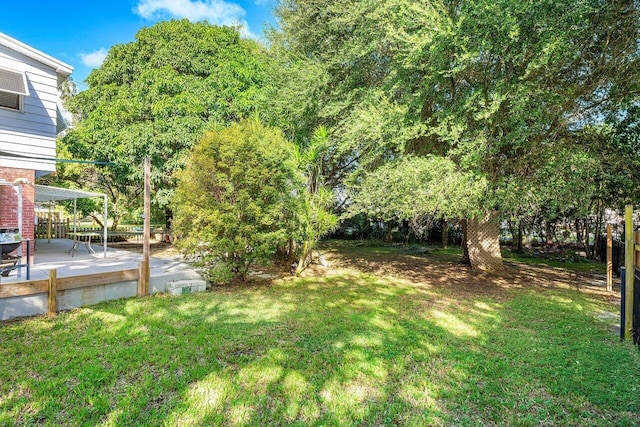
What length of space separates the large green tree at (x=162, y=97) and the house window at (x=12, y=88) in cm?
376

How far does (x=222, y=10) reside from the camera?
1452 cm

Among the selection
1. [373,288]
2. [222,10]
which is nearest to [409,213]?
[373,288]

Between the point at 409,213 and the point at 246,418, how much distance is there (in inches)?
227

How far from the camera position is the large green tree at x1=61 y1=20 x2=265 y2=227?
39.0ft

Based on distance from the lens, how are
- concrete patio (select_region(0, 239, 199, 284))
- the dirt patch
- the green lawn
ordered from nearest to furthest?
1. the green lawn
2. concrete patio (select_region(0, 239, 199, 284))
3. the dirt patch

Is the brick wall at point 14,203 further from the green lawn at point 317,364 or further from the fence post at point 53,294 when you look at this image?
the green lawn at point 317,364

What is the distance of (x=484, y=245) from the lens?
9.72 m

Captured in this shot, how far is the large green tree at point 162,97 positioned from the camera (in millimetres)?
11898

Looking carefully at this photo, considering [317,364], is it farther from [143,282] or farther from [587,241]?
[587,241]

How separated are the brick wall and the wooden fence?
10.3 feet

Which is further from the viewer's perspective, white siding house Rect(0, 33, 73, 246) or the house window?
white siding house Rect(0, 33, 73, 246)

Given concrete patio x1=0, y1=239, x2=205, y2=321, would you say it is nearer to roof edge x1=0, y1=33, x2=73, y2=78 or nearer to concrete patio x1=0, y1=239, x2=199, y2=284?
concrete patio x1=0, y1=239, x2=199, y2=284

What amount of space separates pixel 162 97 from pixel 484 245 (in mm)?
11892

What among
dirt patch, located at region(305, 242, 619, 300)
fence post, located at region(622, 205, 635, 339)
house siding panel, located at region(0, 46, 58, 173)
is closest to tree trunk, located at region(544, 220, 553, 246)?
dirt patch, located at region(305, 242, 619, 300)
